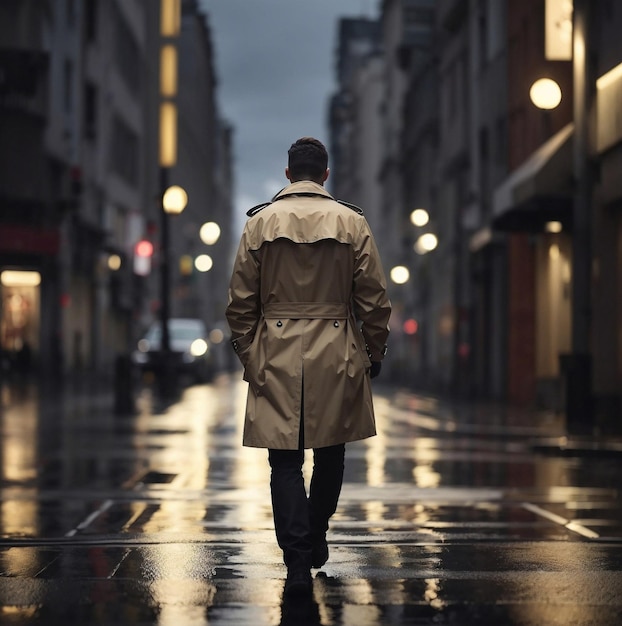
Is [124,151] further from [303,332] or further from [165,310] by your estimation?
[303,332]

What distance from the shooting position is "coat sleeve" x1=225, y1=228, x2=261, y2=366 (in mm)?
7375

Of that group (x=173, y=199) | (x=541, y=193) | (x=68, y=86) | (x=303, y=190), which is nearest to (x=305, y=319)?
(x=303, y=190)

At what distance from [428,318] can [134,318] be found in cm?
1380

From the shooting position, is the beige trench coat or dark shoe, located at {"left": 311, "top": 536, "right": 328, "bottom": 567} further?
dark shoe, located at {"left": 311, "top": 536, "right": 328, "bottom": 567}

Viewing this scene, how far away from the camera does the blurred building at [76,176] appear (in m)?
49.7

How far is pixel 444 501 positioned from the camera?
12.0 m

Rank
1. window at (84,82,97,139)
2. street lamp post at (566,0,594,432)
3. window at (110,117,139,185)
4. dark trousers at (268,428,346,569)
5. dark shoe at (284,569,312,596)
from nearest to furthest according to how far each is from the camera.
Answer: dark shoe at (284,569,312,596)
dark trousers at (268,428,346,569)
street lamp post at (566,0,594,432)
window at (84,82,97,139)
window at (110,117,139,185)

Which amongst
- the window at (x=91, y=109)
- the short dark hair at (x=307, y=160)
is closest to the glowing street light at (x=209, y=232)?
the short dark hair at (x=307, y=160)

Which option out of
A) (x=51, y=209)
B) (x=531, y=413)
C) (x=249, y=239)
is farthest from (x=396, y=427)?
(x=51, y=209)

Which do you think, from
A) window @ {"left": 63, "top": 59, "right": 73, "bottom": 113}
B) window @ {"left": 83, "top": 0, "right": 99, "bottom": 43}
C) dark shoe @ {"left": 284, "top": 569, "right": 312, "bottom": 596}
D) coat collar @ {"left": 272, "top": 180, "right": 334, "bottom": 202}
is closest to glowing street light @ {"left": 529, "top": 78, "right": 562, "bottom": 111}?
coat collar @ {"left": 272, "top": 180, "right": 334, "bottom": 202}

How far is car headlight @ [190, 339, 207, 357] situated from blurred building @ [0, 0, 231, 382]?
2.50m

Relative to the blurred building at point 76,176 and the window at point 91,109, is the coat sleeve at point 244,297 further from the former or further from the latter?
the window at point 91,109

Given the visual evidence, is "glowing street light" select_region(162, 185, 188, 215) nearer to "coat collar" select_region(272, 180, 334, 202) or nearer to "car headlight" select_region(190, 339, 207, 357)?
"car headlight" select_region(190, 339, 207, 357)

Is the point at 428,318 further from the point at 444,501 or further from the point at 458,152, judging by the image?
the point at 444,501
